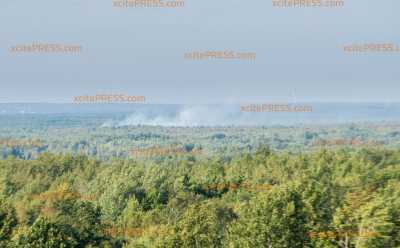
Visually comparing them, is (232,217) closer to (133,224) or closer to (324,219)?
(133,224)

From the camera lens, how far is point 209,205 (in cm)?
6272

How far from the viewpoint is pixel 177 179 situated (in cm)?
9412

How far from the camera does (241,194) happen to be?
74.9 m

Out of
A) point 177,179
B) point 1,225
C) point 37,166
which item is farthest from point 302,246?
point 37,166

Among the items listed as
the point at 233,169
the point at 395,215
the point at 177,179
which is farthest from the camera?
the point at 233,169

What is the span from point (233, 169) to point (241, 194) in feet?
103

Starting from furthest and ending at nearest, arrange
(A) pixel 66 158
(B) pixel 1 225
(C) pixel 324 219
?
(A) pixel 66 158
(B) pixel 1 225
(C) pixel 324 219

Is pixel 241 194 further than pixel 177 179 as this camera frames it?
No

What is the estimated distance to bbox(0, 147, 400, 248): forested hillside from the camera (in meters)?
43.7

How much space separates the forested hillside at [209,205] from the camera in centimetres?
4372

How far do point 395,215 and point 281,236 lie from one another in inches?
280

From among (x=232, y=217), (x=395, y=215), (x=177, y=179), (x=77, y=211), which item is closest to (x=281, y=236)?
(x=395, y=215)

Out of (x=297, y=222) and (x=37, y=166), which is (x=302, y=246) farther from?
(x=37, y=166)

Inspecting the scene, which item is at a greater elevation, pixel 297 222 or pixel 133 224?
pixel 297 222
